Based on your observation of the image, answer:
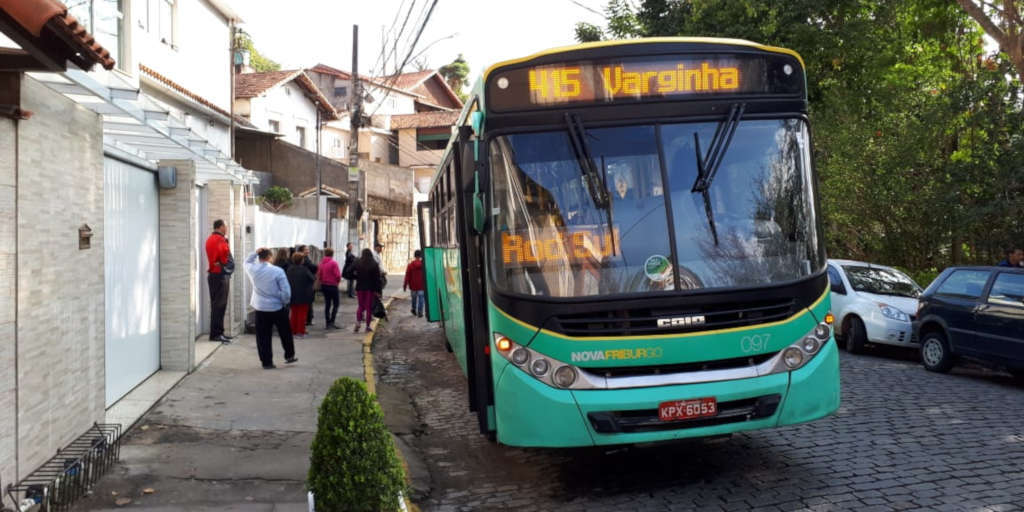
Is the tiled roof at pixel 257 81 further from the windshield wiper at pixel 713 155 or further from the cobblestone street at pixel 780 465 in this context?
the windshield wiper at pixel 713 155

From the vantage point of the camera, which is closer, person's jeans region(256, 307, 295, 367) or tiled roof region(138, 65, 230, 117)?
person's jeans region(256, 307, 295, 367)

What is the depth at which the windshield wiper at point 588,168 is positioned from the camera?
6020 millimetres

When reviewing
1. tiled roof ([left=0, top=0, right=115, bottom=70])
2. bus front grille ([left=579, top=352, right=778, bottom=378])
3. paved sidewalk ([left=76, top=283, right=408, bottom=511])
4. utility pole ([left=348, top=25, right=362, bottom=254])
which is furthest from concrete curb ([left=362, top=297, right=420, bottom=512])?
utility pole ([left=348, top=25, right=362, bottom=254])

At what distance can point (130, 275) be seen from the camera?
10.1m

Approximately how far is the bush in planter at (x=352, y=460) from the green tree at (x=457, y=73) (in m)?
63.6

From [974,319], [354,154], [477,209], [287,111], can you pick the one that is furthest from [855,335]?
[287,111]

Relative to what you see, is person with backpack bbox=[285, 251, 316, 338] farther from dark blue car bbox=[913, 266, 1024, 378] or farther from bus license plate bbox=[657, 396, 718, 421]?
bus license plate bbox=[657, 396, 718, 421]

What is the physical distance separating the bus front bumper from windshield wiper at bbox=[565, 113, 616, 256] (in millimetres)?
1019

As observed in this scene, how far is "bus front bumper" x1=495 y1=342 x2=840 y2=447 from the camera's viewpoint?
5.82 meters

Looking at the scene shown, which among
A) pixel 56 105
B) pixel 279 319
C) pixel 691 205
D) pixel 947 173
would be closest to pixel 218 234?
pixel 279 319

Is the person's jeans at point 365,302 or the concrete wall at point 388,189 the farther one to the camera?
the concrete wall at point 388,189

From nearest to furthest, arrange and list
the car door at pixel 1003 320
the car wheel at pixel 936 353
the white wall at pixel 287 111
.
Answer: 1. the car door at pixel 1003 320
2. the car wheel at pixel 936 353
3. the white wall at pixel 287 111

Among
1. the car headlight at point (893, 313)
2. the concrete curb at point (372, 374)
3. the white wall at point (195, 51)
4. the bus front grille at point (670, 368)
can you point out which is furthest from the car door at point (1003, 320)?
the white wall at point (195, 51)

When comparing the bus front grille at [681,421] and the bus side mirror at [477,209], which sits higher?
the bus side mirror at [477,209]
